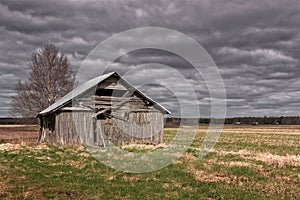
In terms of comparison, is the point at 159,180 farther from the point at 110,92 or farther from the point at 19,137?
the point at 19,137

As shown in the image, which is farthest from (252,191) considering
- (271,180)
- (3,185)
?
(3,185)

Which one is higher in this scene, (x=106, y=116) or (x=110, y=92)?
(x=110, y=92)

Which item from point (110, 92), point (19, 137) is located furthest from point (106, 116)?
point (19, 137)

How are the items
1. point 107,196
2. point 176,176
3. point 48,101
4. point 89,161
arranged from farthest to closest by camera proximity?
1. point 48,101
2. point 89,161
3. point 176,176
4. point 107,196

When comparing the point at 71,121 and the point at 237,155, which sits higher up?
the point at 71,121

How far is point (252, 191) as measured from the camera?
412 inches

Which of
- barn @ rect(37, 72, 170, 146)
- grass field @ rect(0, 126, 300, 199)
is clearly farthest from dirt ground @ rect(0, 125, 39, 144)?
grass field @ rect(0, 126, 300, 199)

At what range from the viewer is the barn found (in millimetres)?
26672

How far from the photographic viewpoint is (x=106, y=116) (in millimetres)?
27797

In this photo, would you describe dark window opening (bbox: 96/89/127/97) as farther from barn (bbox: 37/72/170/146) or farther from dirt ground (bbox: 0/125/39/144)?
dirt ground (bbox: 0/125/39/144)

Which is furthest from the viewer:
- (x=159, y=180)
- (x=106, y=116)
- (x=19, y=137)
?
(x=19, y=137)

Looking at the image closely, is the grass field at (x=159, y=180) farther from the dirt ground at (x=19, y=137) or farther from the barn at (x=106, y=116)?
the dirt ground at (x=19, y=137)

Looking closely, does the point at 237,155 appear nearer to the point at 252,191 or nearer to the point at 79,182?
the point at 252,191

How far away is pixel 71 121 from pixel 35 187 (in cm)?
1562
